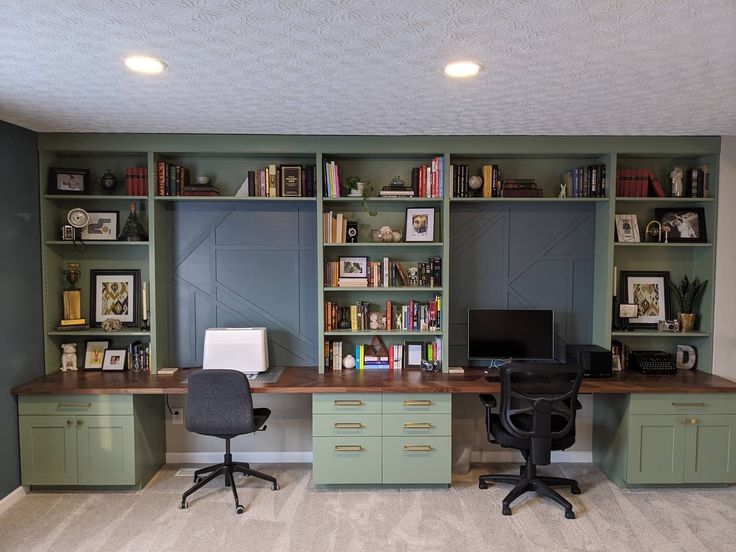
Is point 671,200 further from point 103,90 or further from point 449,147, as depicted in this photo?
point 103,90

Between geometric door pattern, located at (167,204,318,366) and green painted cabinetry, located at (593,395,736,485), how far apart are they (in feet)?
7.79

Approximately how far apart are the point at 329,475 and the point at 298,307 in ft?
4.09

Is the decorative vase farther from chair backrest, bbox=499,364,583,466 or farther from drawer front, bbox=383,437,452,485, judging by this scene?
drawer front, bbox=383,437,452,485

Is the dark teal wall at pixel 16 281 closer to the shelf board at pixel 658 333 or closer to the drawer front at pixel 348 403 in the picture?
the drawer front at pixel 348 403

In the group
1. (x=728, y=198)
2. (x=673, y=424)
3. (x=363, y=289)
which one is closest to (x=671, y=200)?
(x=728, y=198)

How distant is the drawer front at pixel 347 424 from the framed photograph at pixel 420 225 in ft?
4.34

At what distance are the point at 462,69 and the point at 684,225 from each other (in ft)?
8.19

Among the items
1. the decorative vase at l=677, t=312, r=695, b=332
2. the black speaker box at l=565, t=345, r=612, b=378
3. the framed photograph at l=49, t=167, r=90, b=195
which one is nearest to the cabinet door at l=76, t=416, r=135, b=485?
the framed photograph at l=49, t=167, r=90, b=195

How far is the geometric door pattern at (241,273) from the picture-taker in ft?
12.0

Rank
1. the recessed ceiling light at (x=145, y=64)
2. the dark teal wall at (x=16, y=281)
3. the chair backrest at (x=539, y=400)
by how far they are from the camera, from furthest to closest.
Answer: the dark teal wall at (x=16, y=281)
the chair backrest at (x=539, y=400)
the recessed ceiling light at (x=145, y=64)

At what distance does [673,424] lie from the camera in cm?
318

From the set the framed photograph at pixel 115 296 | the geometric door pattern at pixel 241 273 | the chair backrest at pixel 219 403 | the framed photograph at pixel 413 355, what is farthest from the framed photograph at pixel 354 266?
the framed photograph at pixel 115 296

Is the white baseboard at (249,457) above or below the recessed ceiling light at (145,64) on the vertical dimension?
below

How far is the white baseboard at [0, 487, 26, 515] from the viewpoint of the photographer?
117 inches
